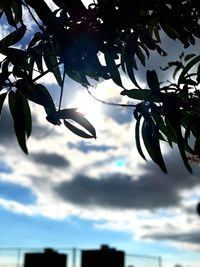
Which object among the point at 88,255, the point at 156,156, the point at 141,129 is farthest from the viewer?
the point at 88,255

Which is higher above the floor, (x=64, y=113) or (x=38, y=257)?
(x=38, y=257)

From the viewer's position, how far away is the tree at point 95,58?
171 centimetres

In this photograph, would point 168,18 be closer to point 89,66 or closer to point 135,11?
point 135,11

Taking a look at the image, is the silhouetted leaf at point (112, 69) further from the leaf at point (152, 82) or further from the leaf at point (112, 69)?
the leaf at point (152, 82)

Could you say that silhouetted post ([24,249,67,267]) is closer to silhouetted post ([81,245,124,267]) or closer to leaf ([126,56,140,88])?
silhouetted post ([81,245,124,267])

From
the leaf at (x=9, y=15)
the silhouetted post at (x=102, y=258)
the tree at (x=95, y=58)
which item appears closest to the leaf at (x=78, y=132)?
the tree at (x=95, y=58)

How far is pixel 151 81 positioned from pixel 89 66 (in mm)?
256

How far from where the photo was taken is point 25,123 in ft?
6.16

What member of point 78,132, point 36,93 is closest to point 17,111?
point 36,93

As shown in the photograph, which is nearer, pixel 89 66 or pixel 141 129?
pixel 89 66

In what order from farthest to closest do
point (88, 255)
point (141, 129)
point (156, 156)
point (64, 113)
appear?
1. point (88, 255)
2. point (141, 129)
3. point (156, 156)
4. point (64, 113)

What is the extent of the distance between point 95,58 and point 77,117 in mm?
221

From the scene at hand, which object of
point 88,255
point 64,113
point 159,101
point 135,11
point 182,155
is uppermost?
point 88,255

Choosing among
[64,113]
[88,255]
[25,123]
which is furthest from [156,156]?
[88,255]
